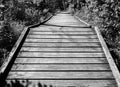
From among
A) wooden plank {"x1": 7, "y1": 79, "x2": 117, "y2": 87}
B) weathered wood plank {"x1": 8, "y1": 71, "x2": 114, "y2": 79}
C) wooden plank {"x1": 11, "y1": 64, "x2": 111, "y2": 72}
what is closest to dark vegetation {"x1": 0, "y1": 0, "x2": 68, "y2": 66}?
wooden plank {"x1": 11, "y1": 64, "x2": 111, "y2": 72}

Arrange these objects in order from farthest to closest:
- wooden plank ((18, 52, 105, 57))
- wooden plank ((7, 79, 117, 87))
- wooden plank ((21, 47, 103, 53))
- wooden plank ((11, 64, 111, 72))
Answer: wooden plank ((21, 47, 103, 53)), wooden plank ((18, 52, 105, 57)), wooden plank ((11, 64, 111, 72)), wooden plank ((7, 79, 117, 87))

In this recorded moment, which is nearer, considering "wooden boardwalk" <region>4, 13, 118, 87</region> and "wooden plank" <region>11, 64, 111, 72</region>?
"wooden boardwalk" <region>4, 13, 118, 87</region>

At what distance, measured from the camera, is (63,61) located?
3.82 metres

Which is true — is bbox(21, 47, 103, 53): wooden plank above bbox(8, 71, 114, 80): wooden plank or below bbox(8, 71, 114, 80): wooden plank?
above

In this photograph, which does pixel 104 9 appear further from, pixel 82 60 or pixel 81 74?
pixel 81 74

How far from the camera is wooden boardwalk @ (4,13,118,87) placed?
3.15m

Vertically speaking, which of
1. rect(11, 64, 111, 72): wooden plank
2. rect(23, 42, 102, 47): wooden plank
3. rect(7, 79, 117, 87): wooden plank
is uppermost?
rect(23, 42, 102, 47): wooden plank

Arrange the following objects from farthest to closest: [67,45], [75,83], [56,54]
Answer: [67,45], [56,54], [75,83]

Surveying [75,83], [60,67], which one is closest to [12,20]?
[60,67]

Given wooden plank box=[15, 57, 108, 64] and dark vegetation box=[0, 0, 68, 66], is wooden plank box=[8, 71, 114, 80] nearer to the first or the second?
wooden plank box=[15, 57, 108, 64]

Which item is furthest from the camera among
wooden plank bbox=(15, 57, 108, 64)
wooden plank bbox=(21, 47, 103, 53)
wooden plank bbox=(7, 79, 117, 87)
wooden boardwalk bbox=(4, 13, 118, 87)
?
wooden plank bbox=(21, 47, 103, 53)

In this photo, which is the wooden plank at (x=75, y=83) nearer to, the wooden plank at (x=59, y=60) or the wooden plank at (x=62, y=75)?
the wooden plank at (x=62, y=75)

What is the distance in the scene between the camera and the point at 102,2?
316 inches

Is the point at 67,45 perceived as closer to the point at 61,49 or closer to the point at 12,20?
the point at 61,49
